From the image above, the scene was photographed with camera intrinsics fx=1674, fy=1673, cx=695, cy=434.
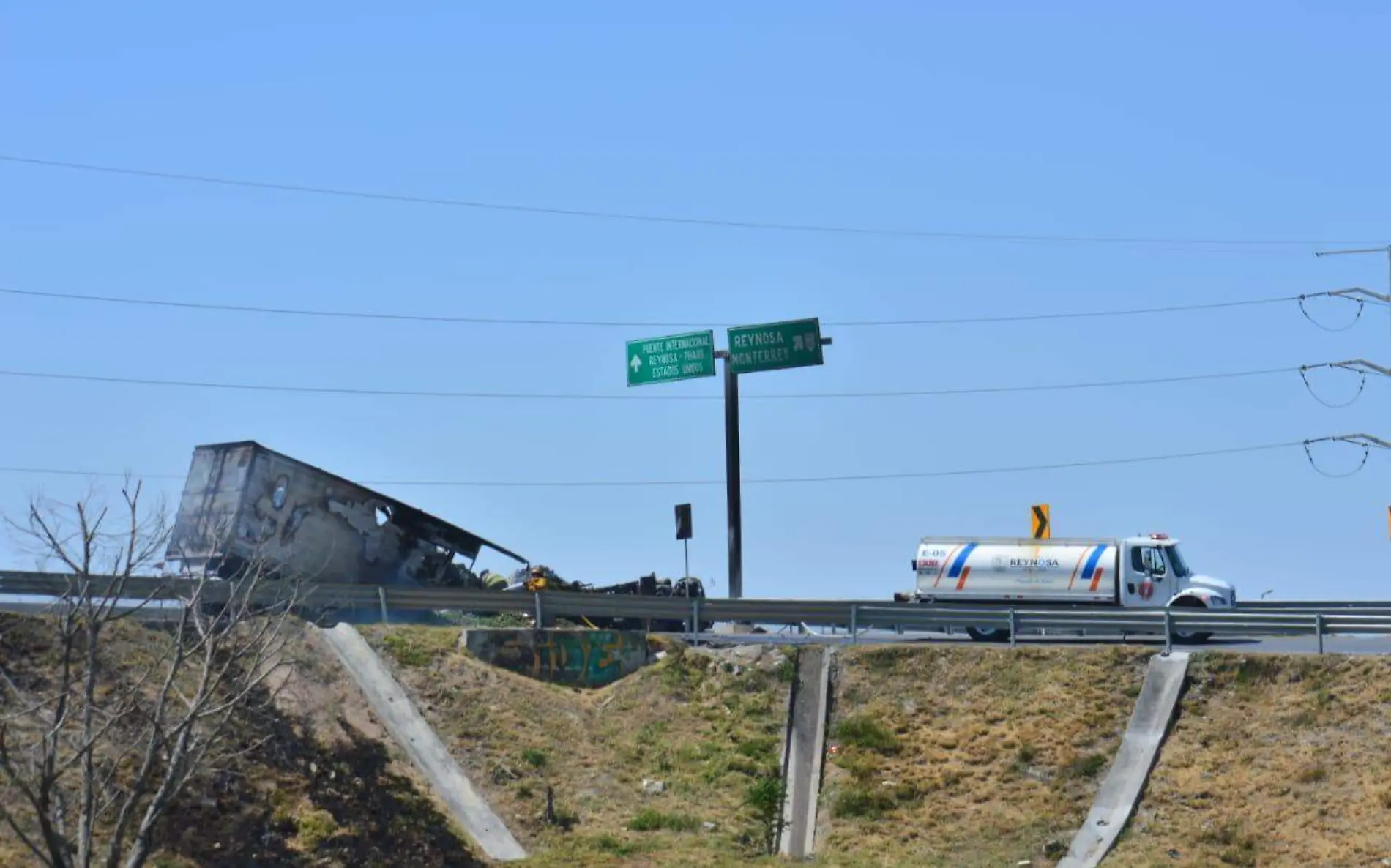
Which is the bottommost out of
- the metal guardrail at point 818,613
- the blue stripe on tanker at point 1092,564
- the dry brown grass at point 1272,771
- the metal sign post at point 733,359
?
the dry brown grass at point 1272,771

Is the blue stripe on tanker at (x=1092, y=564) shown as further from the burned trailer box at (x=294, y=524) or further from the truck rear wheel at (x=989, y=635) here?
the burned trailer box at (x=294, y=524)

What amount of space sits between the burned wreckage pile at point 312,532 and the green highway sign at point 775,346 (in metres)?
7.16

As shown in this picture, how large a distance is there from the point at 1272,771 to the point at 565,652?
13.2 metres

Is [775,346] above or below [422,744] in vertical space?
above

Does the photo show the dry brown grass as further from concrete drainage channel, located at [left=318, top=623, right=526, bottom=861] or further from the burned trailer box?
the burned trailer box

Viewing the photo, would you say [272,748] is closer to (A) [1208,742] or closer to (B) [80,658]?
(B) [80,658]

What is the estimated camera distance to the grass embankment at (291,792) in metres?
23.6

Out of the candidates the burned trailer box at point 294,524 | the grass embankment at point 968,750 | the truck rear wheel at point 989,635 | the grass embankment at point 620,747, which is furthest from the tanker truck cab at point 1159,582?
the burned trailer box at point 294,524

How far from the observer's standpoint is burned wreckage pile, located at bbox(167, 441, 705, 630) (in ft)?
111

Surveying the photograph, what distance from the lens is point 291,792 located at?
25141mm

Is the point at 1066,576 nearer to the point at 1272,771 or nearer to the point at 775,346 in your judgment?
the point at 775,346

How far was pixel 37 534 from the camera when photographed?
19.9 metres

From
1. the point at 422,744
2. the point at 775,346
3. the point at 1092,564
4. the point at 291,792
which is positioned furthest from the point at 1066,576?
the point at 291,792

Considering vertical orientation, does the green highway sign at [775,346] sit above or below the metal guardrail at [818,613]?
above
